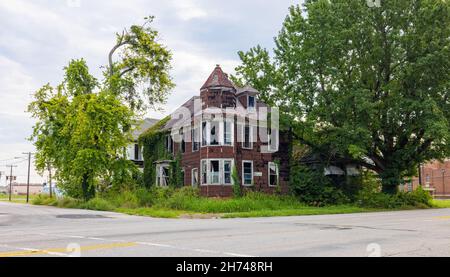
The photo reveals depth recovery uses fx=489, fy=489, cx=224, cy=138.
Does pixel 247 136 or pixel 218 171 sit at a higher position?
pixel 247 136

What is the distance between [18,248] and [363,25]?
104ft

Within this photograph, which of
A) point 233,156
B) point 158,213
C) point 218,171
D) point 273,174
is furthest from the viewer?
point 273,174

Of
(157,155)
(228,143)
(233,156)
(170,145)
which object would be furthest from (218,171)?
(157,155)

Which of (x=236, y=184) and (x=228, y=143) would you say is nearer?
(x=236, y=184)

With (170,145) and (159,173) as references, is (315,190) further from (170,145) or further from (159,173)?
(159,173)

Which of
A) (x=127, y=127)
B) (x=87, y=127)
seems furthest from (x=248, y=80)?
(x=87, y=127)

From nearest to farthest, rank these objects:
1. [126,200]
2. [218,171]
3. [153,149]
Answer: [218,171], [126,200], [153,149]

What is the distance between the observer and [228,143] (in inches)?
1489

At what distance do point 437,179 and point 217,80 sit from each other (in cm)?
5995

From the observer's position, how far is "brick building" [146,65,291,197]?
37625mm

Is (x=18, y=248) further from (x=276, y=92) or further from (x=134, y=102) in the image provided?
(x=134, y=102)

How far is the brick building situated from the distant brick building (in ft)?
159

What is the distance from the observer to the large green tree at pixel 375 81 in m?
35.4

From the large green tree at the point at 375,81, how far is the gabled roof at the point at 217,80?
5192 millimetres
